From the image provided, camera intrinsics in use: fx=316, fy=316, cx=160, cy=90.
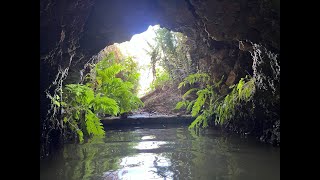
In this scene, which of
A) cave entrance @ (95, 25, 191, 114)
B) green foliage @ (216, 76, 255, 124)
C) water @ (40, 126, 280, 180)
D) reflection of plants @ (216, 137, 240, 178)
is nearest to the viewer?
water @ (40, 126, 280, 180)

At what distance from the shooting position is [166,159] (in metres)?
5.41

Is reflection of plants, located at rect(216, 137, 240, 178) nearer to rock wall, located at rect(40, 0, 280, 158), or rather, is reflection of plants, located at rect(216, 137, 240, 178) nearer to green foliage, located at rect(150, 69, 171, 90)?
rock wall, located at rect(40, 0, 280, 158)

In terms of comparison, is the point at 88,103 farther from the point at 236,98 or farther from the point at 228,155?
the point at 236,98

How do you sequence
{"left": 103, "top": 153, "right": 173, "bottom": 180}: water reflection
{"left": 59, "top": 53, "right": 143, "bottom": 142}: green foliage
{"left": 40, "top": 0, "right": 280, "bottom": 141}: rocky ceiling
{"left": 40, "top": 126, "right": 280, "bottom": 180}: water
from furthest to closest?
{"left": 59, "top": 53, "right": 143, "bottom": 142}: green foliage → {"left": 40, "top": 0, "right": 280, "bottom": 141}: rocky ceiling → {"left": 40, "top": 126, "right": 280, "bottom": 180}: water → {"left": 103, "top": 153, "right": 173, "bottom": 180}: water reflection

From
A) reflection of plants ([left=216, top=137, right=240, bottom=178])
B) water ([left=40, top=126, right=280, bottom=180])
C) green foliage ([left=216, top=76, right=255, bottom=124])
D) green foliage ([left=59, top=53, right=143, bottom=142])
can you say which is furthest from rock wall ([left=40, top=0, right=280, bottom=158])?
reflection of plants ([left=216, top=137, right=240, bottom=178])

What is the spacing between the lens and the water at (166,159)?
4445mm

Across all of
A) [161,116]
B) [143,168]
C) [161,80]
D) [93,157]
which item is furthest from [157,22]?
[161,80]

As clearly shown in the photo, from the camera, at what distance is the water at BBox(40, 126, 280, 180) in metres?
4.45

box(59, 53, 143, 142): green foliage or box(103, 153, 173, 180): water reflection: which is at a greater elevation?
box(59, 53, 143, 142): green foliage

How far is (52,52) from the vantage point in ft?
19.3

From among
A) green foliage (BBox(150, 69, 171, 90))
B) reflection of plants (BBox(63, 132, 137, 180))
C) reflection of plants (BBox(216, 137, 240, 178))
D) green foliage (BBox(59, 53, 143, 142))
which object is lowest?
reflection of plants (BBox(63, 132, 137, 180))

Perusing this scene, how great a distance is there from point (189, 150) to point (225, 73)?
390cm

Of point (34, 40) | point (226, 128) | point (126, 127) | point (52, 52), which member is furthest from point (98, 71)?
point (34, 40)
